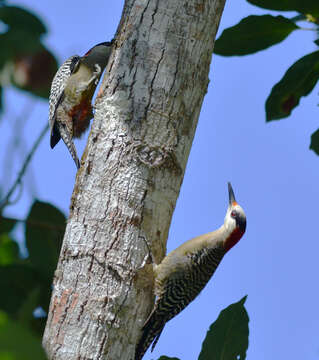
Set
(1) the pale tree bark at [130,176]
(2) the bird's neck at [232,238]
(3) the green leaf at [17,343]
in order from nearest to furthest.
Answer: (3) the green leaf at [17,343] → (1) the pale tree bark at [130,176] → (2) the bird's neck at [232,238]

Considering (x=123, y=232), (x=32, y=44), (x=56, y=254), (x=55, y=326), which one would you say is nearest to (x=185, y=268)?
(x=123, y=232)

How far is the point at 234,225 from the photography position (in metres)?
3.87

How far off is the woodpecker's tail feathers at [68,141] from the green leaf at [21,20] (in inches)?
131

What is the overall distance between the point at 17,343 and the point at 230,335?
64.9 inches

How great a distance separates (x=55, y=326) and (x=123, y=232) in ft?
1.66

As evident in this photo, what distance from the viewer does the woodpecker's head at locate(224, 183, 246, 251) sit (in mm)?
3776

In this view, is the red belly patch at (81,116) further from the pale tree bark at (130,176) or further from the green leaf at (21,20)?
the green leaf at (21,20)

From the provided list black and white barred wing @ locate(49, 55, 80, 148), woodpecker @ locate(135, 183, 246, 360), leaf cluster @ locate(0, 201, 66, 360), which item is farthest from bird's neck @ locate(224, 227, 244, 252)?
leaf cluster @ locate(0, 201, 66, 360)

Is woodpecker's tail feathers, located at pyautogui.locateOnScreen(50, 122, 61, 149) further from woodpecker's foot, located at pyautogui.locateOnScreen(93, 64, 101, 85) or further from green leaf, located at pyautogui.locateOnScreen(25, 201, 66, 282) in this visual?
green leaf, located at pyautogui.locateOnScreen(25, 201, 66, 282)

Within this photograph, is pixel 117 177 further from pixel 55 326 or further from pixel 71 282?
pixel 55 326

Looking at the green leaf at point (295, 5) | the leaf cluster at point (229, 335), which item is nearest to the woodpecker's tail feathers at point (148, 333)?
the leaf cluster at point (229, 335)

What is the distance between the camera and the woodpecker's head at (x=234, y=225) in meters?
3.78

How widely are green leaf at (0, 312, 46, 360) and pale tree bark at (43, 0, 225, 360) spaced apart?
162cm

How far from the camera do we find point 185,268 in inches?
135
